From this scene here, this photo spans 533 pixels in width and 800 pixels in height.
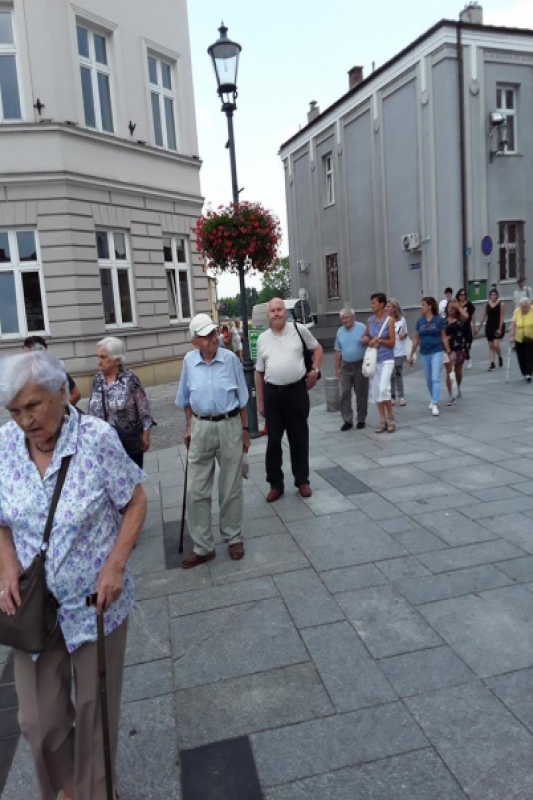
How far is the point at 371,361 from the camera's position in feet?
26.7

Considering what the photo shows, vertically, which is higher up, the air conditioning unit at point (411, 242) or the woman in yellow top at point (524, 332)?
the air conditioning unit at point (411, 242)

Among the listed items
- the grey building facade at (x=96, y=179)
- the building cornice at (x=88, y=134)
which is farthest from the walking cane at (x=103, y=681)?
the building cornice at (x=88, y=134)

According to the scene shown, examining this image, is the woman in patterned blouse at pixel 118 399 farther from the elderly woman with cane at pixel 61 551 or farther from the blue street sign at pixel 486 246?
the blue street sign at pixel 486 246

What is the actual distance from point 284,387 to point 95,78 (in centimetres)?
1231

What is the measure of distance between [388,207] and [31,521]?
876 inches

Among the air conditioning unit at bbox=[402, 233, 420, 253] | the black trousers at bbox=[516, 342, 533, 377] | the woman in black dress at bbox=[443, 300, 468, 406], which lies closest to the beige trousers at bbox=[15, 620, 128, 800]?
the woman in black dress at bbox=[443, 300, 468, 406]

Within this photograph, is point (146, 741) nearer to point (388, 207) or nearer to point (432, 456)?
point (432, 456)

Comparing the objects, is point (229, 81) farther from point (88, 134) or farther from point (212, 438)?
point (88, 134)

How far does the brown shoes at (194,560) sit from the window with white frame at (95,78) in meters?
13.0

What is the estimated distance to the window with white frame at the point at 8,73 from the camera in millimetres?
13164

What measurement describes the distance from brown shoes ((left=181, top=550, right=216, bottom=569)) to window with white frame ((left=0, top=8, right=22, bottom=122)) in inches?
493

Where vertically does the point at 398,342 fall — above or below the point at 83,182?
below

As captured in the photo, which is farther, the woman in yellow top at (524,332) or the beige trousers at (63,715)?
the woman in yellow top at (524,332)

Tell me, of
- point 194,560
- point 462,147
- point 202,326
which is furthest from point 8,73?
point 462,147
